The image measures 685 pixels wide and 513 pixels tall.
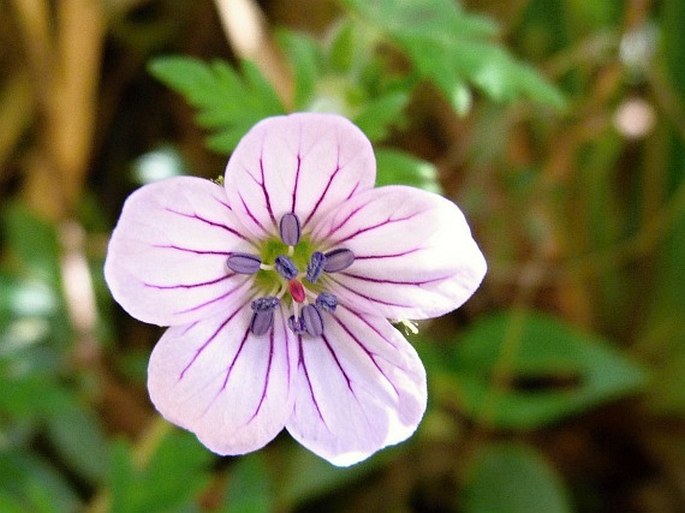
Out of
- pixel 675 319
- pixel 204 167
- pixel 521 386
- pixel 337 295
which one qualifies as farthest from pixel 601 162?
pixel 337 295

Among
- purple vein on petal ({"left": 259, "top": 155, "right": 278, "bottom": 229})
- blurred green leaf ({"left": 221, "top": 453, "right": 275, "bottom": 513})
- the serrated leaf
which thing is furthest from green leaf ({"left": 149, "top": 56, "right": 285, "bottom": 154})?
blurred green leaf ({"left": 221, "top": 453, "right": 275, "bottom": 513})

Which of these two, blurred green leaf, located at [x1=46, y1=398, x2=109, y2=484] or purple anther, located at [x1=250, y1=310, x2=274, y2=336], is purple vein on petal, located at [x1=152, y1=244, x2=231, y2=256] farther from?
blurred green leaf, located at [x1=46, y1=398, x2=109, y2=484]

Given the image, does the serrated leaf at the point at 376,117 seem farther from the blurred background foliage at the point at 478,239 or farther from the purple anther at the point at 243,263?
the blurred background foliage at the point at 478,239

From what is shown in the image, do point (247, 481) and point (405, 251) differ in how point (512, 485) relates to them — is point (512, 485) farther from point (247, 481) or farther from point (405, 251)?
point (405, 251)

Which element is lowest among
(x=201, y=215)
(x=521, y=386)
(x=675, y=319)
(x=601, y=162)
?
(x=521, y=386)

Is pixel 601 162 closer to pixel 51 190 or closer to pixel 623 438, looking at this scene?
pixel 623 438

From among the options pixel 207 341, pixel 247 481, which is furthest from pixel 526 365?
pixel 207 341

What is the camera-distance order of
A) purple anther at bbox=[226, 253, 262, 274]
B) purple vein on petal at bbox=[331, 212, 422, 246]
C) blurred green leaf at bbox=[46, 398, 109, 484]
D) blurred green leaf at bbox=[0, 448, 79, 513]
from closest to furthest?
1. purple vein on petal at bbox=[331, 212, 422, 246]
2. purple anther at bbox=[226, 253, 262, 274]
3. blurred green leaf at bbox=[0, 448, 79, 513]
4. blurred green leaf at bbox=[46, 398, 109, 484]
